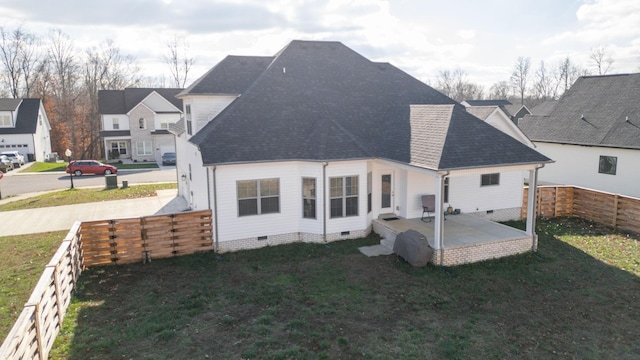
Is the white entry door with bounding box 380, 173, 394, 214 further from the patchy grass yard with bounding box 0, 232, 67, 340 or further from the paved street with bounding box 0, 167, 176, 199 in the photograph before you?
the paved street with bounding box 0, 167, 176, 199

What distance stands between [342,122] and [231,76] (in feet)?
18.2

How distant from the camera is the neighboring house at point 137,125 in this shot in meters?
46.0

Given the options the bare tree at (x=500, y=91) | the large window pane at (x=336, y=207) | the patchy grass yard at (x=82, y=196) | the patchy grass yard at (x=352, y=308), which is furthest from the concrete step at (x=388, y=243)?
the bare tree at (x=500, y=91)

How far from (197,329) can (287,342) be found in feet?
6.83

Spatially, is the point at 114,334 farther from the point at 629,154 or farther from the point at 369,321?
the point at 629,154

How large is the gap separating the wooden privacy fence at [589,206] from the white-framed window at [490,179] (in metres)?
2.00

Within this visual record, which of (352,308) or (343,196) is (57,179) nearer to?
(343,196)

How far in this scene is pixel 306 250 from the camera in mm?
14922

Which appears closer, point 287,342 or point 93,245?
point 287,342

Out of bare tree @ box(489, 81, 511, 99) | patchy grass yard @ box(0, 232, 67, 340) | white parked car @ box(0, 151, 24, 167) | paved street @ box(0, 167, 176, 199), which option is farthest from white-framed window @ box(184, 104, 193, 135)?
bare tree @ box(489, 81, 511, 99)

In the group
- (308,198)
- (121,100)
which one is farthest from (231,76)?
(121,100)

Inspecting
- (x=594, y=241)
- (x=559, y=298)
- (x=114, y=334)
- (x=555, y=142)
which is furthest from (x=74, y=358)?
(x=555, y=142)

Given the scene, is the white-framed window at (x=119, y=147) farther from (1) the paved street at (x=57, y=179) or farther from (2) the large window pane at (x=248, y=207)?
(2) the large window pane at (x=248, y=207)

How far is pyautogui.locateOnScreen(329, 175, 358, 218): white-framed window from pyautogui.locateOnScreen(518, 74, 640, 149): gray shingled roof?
15.5 meters
